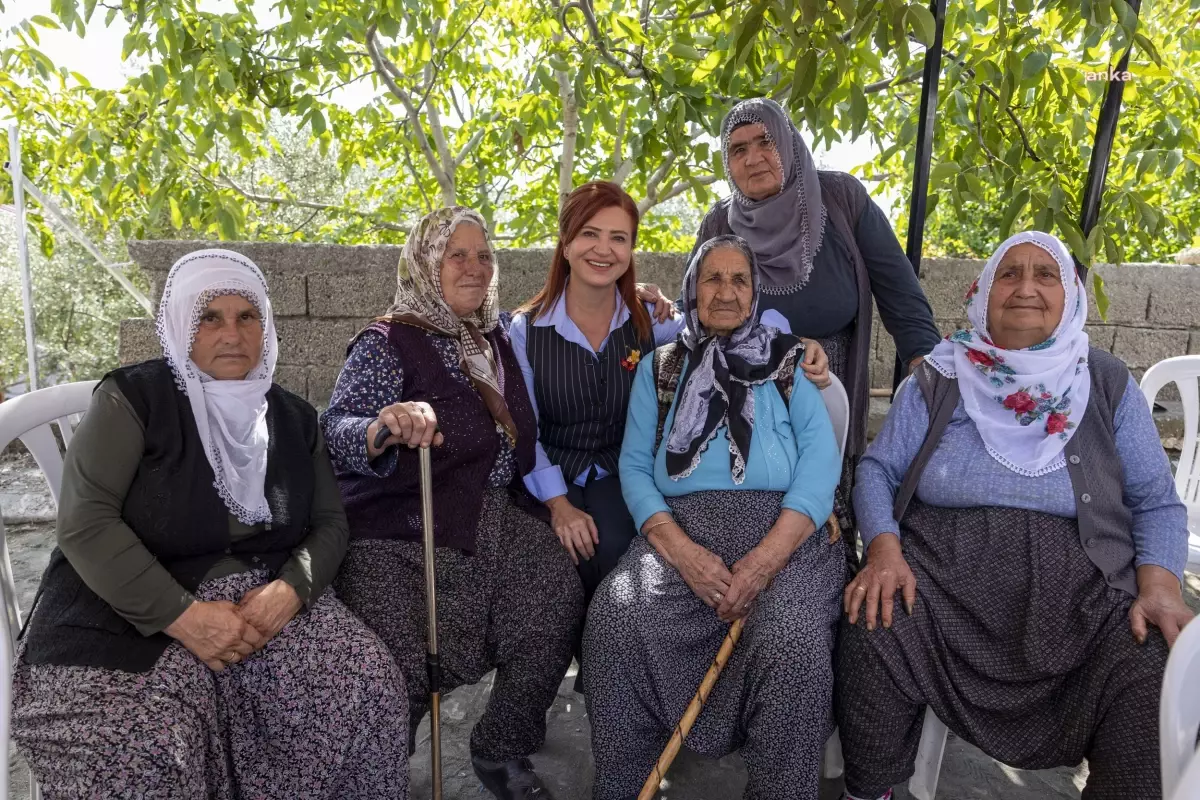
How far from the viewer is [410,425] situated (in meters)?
2.03

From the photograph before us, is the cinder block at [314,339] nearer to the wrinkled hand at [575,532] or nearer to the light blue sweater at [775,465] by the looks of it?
the wrinkled hand at [575,532]

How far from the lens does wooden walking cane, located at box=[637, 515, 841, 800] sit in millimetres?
1917

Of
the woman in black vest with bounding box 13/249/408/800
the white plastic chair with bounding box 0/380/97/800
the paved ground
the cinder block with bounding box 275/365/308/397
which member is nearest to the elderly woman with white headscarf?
the paved ground

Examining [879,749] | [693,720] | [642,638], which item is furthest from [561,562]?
[879,749]

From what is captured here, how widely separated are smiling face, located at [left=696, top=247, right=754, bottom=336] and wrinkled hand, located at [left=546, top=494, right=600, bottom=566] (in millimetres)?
686

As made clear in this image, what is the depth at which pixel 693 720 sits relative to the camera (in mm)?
1952

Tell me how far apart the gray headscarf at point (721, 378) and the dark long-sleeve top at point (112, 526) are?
1084 millimetres

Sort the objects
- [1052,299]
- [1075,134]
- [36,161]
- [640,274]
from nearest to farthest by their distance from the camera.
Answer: [1052,299] → [1075,134] → [640,274] → [36,161]

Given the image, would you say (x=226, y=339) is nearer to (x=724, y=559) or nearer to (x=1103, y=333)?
(x=724, y=559)

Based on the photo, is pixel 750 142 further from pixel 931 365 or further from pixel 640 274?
pixel 640 274

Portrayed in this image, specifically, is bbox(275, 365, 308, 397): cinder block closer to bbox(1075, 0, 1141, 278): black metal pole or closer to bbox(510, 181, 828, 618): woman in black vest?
bbox(510, 181, 828, 618): woman in black vest

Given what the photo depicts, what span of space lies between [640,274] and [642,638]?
284cm

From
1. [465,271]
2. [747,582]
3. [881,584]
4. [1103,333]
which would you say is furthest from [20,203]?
[1103,333]

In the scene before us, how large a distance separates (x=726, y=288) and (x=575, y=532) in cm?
83
